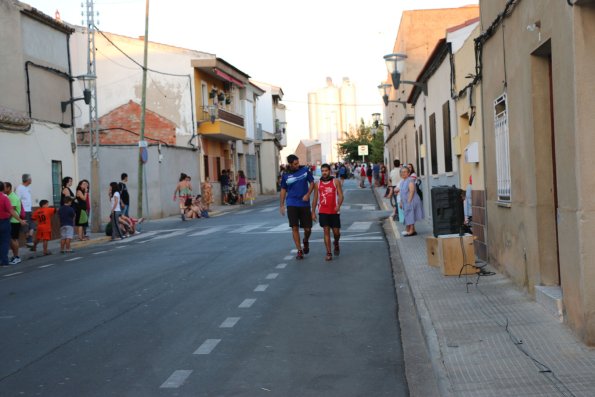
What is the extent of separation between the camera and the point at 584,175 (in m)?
6.28

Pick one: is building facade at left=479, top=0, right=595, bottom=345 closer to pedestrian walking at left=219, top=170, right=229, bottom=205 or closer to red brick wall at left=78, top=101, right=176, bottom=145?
red brick wall at left=78, top=101, right=176, bottom=145

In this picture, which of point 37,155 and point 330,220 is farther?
point 37,155

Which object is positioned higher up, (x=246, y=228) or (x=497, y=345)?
(x=246, y=228)

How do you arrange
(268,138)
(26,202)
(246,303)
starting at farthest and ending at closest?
(268,138) < (26,202) < (246,303)

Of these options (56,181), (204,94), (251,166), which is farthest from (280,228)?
(251,166)

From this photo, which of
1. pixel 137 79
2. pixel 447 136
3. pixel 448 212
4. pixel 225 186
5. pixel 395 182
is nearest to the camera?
pixel 448 212

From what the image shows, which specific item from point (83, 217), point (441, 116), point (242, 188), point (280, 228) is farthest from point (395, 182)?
point (242, 188)

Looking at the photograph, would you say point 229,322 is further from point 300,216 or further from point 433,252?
point 300,216

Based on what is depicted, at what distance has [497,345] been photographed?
262 inches

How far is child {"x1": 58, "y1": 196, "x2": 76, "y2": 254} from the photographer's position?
1953 cm

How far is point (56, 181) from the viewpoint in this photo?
85.0 feet

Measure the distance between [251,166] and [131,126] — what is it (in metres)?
16.8

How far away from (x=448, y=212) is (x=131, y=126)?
30736 millimetres

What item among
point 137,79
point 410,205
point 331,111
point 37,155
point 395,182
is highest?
point 331,111
